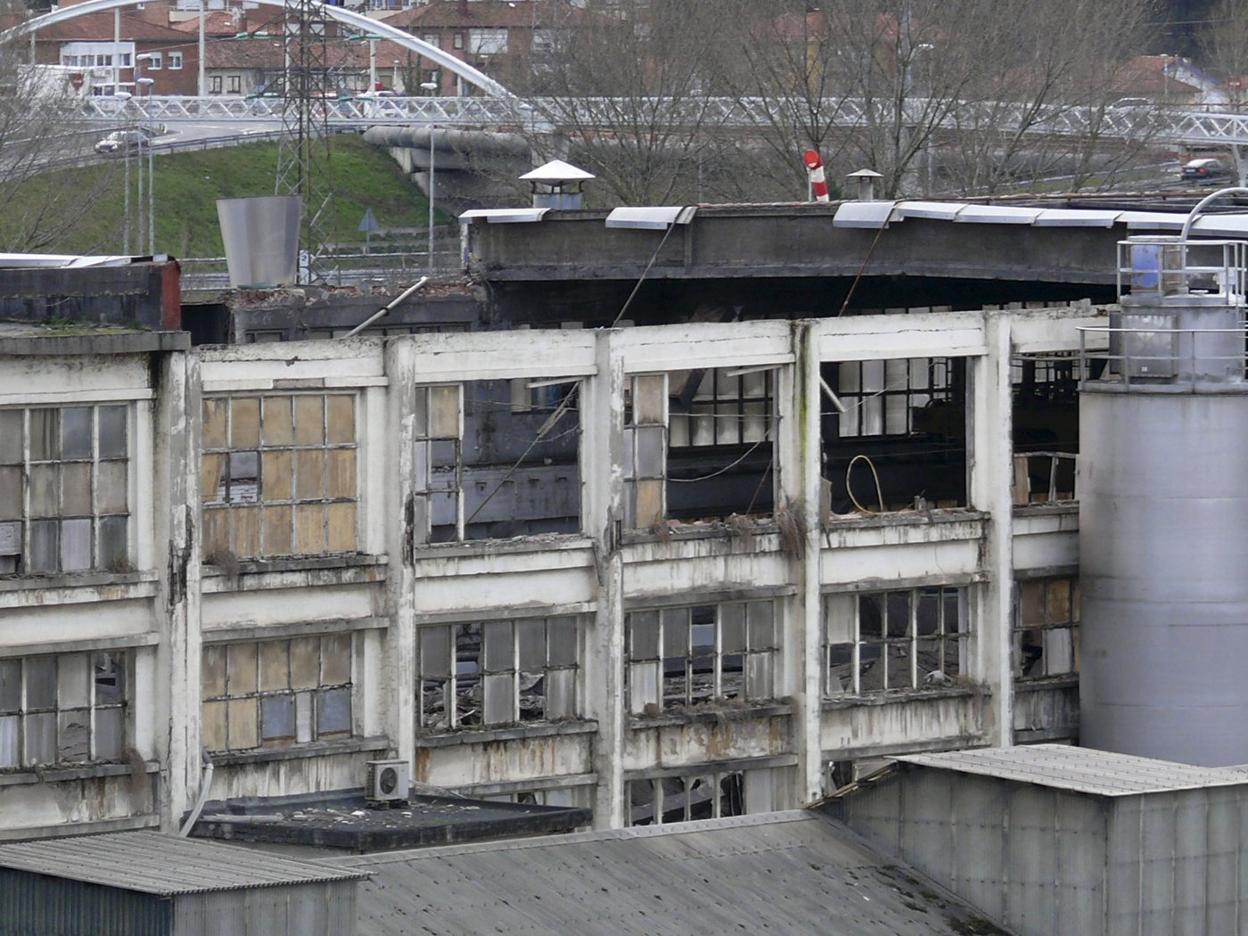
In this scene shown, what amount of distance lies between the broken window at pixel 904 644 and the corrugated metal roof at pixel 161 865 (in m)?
14.2

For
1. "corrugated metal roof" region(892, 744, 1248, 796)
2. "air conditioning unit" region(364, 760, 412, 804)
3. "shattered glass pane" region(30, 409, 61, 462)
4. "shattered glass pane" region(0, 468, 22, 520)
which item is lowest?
"air conditioning unit" region(364, 760, 412, 804)

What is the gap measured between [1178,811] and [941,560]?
1141 cm

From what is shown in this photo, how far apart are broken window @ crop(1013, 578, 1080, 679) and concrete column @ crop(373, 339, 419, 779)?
10561 mm

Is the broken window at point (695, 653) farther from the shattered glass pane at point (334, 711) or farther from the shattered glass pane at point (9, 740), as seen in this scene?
the shattered glass pane at point (9, 740)

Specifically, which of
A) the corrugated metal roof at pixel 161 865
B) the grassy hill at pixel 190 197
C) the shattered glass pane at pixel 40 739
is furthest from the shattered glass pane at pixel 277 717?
the grassy hill at pixel 190 197

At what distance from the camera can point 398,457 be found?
3709cm

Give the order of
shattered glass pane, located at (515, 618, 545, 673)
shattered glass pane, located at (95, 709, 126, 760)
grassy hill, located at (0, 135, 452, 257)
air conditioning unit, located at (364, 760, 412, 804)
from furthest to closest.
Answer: grassy hill, located at (0, 135, 452, 257)
shattered glass pane, located at (515, 618, 545, 673)
air conditioning unit, located at (364, 760, 412, 804)
shattered glass pane, located at (95, 709, 126, 760)

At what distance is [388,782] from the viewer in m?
35.8

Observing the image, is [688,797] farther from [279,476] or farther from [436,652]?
[279,476]

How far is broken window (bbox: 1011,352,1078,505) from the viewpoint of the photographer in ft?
142

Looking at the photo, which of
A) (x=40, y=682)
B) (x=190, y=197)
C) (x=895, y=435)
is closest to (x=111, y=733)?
(x=40, y=682)

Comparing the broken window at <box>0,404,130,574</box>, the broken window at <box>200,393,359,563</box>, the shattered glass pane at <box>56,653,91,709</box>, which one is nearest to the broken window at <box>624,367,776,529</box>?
the broken window at <box>200,393,359,563</box>

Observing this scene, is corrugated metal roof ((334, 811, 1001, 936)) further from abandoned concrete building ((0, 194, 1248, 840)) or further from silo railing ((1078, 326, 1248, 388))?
silo railing ((1078, 326, 1248, 388))

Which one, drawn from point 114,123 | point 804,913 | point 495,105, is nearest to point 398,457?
point 804,913
